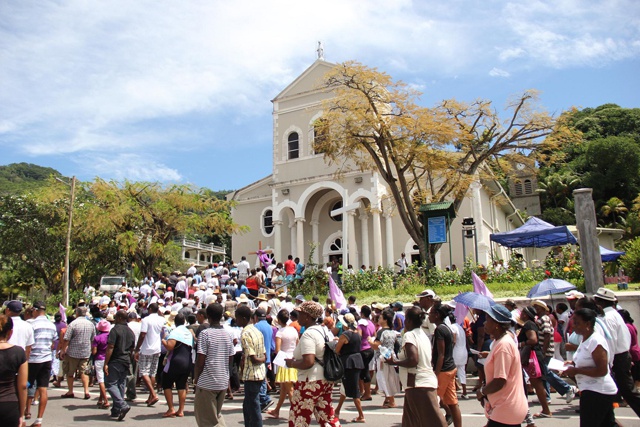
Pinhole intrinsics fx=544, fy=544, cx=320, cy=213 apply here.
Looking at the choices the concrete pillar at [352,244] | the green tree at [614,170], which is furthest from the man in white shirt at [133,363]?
the green tree at [614,170]

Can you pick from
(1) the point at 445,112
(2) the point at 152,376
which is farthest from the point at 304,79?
(2) the point at 152,376

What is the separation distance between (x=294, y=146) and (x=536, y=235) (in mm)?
15587

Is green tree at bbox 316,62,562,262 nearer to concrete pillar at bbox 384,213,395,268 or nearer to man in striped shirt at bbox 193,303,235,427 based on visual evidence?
concrete pillar at bbox 384,213,395,268

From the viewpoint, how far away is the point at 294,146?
104 ft

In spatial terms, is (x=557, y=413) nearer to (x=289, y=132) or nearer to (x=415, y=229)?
(x=415, y=229)

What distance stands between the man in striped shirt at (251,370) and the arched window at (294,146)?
2509 centimetres

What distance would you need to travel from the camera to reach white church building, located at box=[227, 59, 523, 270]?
28000mm

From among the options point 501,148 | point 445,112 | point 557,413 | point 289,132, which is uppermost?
point 289,132

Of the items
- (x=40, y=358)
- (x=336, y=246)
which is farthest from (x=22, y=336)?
(x=336, y=246)

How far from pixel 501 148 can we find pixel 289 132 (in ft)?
44.0

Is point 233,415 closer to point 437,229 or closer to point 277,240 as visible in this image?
point 437,229

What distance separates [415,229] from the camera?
69.8ft

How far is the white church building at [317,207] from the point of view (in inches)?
1102

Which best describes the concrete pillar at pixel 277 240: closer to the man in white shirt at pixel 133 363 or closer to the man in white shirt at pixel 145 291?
the man in white shirt at pixel 145 291
